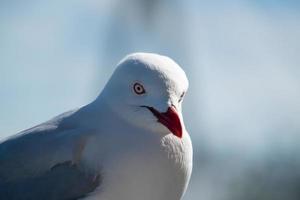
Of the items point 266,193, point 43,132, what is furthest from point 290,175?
point 43,132

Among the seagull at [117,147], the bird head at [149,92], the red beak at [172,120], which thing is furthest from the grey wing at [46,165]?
the red beak at [172,120]

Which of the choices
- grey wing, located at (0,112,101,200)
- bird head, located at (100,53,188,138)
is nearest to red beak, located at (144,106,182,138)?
bird head, located at (100,53,188,138)

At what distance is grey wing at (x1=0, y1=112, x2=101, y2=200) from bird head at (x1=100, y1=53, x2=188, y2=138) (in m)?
0.21

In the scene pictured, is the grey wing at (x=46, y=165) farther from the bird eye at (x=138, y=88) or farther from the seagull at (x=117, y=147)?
the bird eye at (x=138, y=88)

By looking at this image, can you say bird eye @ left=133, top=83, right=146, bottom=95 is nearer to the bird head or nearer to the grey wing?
the bird head

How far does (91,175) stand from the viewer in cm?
492

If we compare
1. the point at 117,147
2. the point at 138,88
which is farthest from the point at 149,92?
the point at 117,147

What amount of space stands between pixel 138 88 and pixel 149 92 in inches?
3.3

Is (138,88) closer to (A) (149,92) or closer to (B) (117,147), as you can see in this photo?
(A) (149,92)

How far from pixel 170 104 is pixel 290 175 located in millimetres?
14982

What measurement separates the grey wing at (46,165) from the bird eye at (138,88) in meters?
0.27

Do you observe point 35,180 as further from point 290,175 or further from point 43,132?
point 290,175

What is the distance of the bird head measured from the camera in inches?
189

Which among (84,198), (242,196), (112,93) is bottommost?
(242,196)
